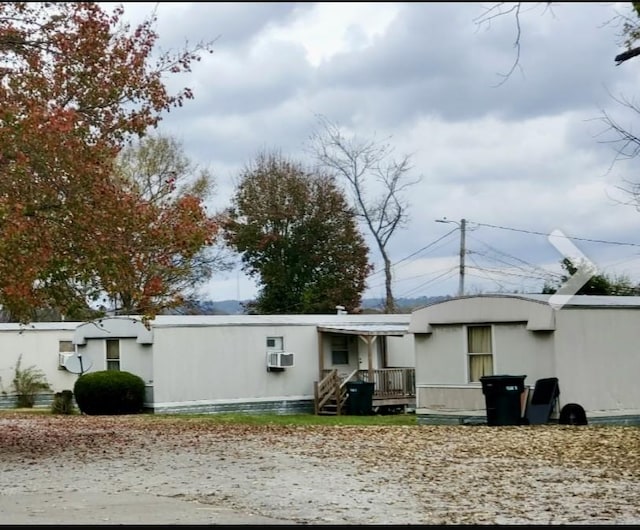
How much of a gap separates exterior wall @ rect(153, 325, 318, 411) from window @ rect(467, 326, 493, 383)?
8.89 metres

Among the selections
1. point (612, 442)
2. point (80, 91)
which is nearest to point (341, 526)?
point (612, 442)

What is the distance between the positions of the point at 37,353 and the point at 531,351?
57.7 ft

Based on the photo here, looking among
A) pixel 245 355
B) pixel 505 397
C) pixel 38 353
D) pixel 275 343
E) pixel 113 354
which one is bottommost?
pixel 505 397

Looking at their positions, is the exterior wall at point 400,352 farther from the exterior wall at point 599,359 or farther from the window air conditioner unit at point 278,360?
the exterior wall at point 599,359

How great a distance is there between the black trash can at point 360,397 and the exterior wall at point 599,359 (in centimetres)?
914

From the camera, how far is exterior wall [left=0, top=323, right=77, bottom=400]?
33.3 metres

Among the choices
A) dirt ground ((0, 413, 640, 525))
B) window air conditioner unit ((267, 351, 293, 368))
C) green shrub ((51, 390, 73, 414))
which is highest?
window air conditioner unit ((267, 351, 293, 368))

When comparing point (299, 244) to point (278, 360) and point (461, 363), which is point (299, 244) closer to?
point (278, 360)

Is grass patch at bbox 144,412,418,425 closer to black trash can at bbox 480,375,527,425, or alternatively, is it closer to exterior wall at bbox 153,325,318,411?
exterior wall at bbox 153,325,318,411

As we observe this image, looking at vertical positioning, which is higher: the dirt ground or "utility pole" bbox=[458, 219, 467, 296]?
"utility pole" bbox=[458, 219, 467, 296]

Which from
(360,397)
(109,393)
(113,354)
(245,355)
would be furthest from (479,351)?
(113,354)

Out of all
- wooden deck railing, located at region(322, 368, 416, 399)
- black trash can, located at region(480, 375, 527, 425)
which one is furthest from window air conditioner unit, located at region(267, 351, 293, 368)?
black trash can, located at region(480, 375, 527, 425)

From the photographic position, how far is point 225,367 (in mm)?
30656

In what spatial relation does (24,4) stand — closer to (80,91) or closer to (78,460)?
(80,91)
